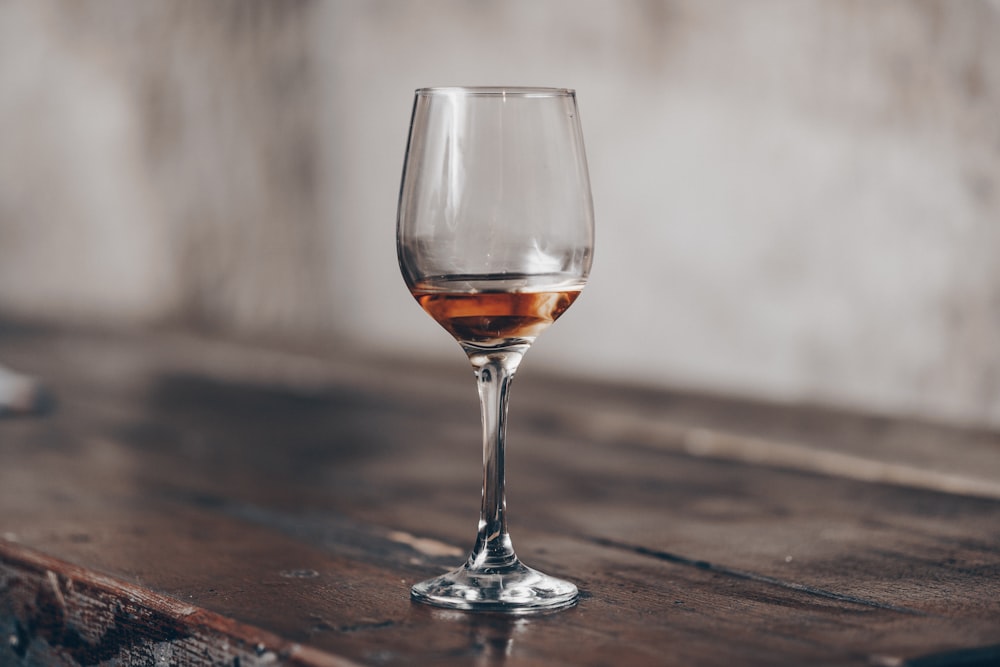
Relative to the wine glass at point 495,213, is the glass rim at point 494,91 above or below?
above

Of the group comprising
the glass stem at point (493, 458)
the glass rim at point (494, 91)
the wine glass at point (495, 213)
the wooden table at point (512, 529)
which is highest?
the glass rim at point (494, 91)

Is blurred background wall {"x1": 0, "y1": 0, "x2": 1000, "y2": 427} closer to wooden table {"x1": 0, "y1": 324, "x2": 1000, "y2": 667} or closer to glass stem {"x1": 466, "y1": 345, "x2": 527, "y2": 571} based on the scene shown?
wooden table {"x1": 0, "y1": 324, "x2": 1000, "y2": 667}

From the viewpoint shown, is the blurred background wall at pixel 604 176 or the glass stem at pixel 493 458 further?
the blurred background wall at pixel 604 176

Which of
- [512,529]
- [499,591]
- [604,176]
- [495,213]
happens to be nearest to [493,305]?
[495,213]

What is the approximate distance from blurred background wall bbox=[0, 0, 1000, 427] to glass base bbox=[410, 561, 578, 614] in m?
1.12

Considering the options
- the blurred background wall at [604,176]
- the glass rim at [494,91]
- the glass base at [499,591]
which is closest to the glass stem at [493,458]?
the glass base at [499,591]

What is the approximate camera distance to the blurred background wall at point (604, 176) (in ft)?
5.74

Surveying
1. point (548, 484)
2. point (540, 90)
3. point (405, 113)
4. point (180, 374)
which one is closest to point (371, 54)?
point (405, 113)

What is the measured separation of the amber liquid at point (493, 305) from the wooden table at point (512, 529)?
15 cm

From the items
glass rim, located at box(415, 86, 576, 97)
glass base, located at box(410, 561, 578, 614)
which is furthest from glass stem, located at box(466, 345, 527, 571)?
glass rim, located at box(415, 86, 576, 97)

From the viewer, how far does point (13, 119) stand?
122 inches

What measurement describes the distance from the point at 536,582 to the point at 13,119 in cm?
270

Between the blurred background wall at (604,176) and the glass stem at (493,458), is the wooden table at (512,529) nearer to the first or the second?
the glass stem at (493,458)

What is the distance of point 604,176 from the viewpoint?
224cm
